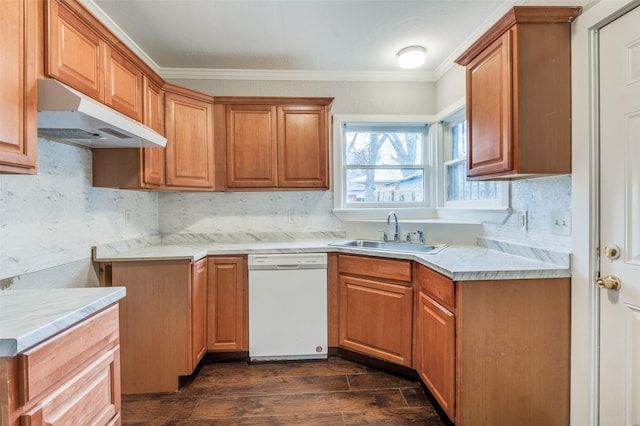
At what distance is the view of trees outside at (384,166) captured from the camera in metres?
3.04

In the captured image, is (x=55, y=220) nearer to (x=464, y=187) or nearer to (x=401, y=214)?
(x=401, y=214)

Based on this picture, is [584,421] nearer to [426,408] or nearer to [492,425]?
[492,425]

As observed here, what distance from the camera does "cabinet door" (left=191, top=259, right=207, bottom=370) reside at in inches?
83.0

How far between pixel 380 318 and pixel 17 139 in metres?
2.17

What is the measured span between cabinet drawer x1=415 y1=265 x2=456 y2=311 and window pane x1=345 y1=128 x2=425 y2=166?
137cm

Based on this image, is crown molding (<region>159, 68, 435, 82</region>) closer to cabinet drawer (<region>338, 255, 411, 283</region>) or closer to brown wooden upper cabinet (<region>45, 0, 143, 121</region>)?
brown wooden upper cabinet (<region>45, 0, 143, 121</region>)

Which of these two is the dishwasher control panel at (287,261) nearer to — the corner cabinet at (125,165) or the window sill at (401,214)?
the window sill at (401,214)

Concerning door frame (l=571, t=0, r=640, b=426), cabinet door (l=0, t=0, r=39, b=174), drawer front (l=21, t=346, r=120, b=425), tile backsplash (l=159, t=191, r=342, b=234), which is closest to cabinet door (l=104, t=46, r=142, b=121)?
cabinet door (l=0, t=0, r=39, b=174)

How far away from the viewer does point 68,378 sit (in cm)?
99

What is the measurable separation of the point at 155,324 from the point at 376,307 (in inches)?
60.4

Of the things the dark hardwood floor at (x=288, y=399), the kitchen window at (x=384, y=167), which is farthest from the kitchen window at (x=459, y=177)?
the dark hardwood floor at (x=288, y=399)

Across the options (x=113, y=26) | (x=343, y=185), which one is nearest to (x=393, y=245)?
(x=343, y=185)

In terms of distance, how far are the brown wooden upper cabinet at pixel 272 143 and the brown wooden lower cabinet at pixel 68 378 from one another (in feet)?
5.25

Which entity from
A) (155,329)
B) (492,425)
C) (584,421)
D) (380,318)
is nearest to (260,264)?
(155,329)
